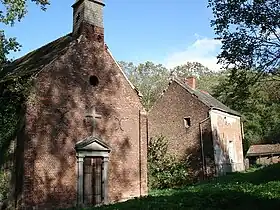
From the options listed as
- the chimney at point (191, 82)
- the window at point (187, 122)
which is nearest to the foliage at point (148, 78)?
the chimney at point (191, 82)

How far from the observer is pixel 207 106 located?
29.1m

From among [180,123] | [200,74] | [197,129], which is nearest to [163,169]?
[197,129]

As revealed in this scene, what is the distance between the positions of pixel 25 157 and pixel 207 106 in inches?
696

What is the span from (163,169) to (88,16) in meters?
13.3

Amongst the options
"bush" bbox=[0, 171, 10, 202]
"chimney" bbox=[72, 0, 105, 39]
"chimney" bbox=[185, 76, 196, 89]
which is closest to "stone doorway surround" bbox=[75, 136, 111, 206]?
"bush" bbox=[0, 171, 10, 202]

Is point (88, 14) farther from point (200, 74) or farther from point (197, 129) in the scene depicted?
point (200, 74)

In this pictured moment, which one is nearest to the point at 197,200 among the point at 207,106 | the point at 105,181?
the point at 105,181

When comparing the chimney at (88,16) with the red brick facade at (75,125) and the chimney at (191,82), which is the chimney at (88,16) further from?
the chimney at (191,82)

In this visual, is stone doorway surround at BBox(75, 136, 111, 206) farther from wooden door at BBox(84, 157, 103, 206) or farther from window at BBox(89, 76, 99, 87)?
window at BBox(89, 76, 99, 87)

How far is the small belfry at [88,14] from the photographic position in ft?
64.2

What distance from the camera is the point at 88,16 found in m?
19.7

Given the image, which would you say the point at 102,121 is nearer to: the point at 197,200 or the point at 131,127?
the point at 131,127

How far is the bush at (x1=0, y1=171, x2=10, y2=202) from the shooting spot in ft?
52.0

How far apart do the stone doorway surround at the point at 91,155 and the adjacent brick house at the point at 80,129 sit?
50 millimetres
